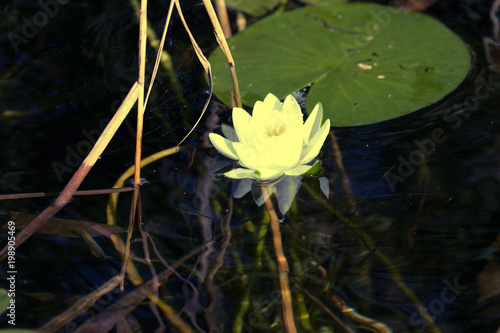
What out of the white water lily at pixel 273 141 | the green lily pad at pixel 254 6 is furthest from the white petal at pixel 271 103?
the green lily pad at pixel 254 6

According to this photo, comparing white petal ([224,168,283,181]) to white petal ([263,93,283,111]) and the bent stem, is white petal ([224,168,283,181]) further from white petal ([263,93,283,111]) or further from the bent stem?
Result: white petal ([263,93,283,111])

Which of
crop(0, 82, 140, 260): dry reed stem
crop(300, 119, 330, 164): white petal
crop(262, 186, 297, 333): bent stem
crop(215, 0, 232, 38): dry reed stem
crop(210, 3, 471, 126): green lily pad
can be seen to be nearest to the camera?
crop(262, 186, 297, 333): bent stem

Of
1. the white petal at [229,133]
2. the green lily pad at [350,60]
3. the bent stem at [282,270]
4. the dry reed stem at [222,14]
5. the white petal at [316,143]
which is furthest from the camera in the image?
the dry reed stem at [222,14]

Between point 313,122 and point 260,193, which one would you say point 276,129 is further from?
point 260,193

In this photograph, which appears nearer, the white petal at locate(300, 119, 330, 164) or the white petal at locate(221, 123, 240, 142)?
the white petal at locate(300, 119, 330, 164)

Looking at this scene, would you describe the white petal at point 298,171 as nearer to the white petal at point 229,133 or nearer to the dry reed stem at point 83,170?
the white petal at point 229,133


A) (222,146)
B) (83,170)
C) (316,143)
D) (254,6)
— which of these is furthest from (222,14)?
(83,170)

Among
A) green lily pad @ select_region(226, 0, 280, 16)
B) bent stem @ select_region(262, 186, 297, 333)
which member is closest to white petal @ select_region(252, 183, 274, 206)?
bent stem @ select_region(262, 186, 297, 333)
